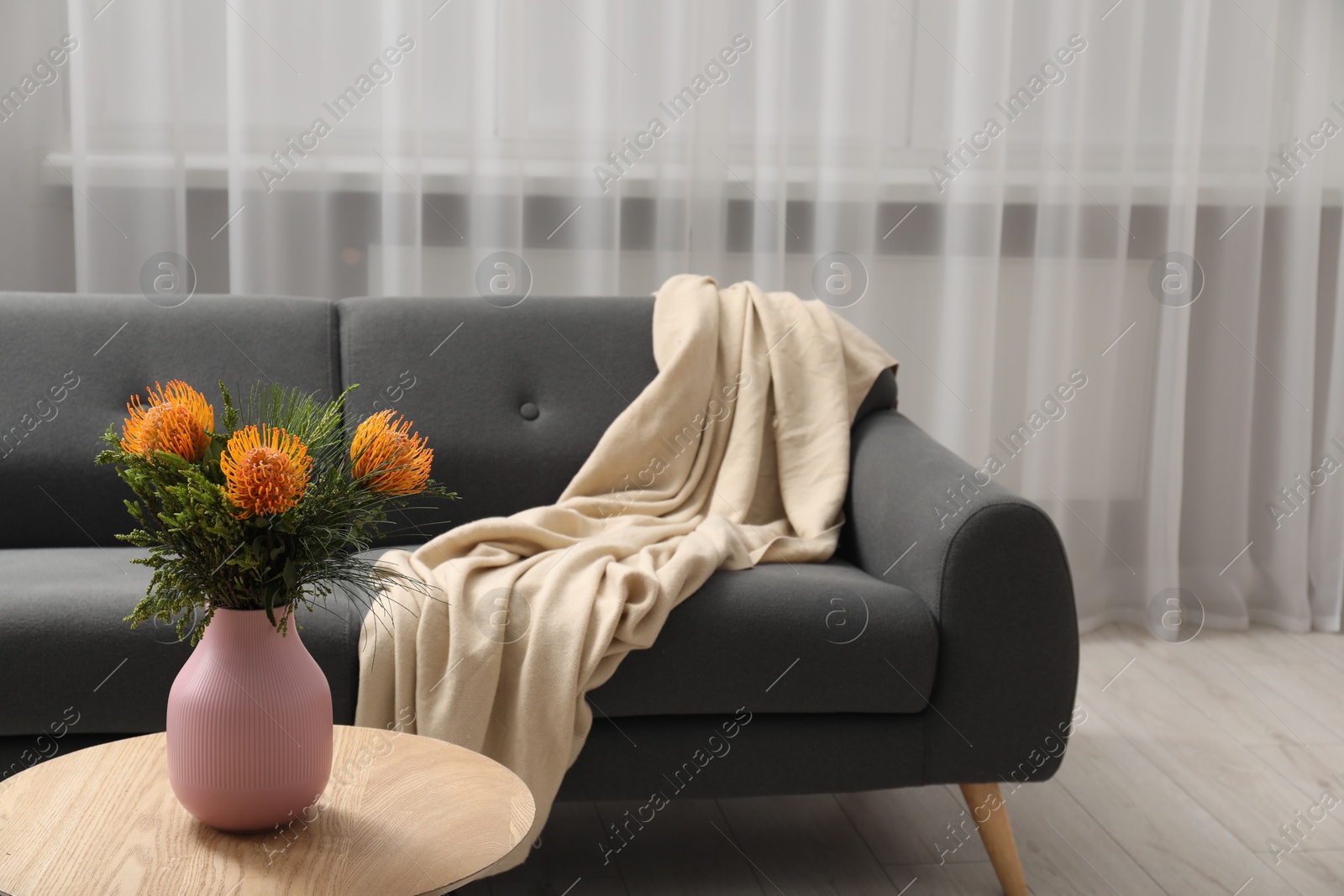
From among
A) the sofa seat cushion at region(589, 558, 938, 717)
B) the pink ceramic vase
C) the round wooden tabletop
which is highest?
the pink ceramic vase

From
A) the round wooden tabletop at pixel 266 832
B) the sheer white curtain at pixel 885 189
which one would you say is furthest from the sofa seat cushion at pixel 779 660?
the sheer white curtain at pixel 885 189

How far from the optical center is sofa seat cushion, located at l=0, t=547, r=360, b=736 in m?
1.44

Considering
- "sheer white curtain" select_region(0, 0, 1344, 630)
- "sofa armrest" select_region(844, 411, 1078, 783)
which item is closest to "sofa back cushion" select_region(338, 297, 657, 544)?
"sheer white curtain" select_region(0, 0, 1344, 630)

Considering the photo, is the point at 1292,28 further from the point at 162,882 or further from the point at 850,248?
the point at 162,882

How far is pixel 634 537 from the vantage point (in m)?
1.82

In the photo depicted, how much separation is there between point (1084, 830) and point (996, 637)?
1.67ft

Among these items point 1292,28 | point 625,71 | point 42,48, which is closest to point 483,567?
point 625,71

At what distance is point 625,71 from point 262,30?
76 centimetres

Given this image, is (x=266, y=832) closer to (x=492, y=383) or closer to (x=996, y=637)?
(x=996, y=637)

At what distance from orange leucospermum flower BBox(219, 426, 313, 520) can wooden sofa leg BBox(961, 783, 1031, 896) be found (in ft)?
3.75

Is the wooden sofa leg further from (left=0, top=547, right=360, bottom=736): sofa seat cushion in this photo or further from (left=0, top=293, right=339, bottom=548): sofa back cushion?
(left=0, top=293, right=339, bottom=548): sofa back cushion

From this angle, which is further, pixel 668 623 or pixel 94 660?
pixel 668 623

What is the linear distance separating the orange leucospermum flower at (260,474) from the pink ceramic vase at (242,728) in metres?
0.14

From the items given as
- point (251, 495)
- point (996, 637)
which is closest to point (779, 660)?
point (996, 637)
